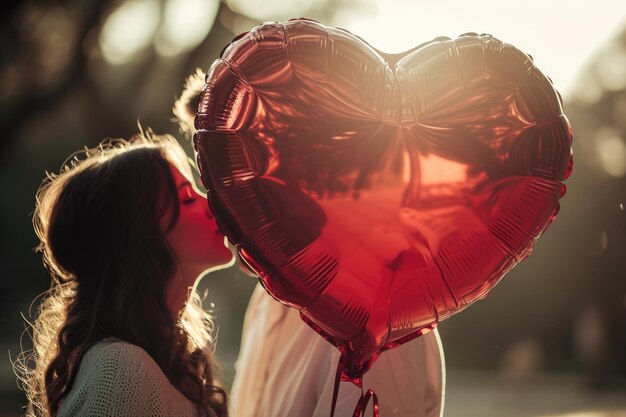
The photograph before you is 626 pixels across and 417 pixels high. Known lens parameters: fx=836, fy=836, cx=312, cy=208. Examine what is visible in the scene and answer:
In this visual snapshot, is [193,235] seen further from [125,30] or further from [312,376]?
[125,30]

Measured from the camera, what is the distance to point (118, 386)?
1.63m

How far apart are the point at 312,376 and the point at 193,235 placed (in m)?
0.46

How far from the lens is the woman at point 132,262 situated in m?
1.81

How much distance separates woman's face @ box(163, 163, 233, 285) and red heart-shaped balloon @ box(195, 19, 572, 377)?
28 centimetres

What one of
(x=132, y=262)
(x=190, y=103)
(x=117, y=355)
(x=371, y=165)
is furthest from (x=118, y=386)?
(x=190, y=103)

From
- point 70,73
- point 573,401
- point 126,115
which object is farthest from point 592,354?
point 70,73

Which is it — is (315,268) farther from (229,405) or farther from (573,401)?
(573,401)

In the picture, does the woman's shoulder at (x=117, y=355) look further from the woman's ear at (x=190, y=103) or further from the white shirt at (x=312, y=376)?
the woman's ear at (x=190, y=103)

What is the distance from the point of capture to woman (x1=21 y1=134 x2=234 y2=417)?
1.81 m

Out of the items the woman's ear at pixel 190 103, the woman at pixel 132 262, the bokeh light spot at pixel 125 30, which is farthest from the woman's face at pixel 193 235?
the bokeh light spot at pixel 125 30

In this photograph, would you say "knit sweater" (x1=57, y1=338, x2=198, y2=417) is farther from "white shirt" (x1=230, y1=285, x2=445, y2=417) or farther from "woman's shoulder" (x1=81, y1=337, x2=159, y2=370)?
"white shirt" (x1=230, y1=285, x2=445, y2=417)

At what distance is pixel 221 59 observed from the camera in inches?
64.9

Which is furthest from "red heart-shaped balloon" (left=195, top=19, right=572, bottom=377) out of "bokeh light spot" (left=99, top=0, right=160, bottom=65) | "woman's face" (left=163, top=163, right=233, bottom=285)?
"bokeh light spot" (left=99, top=0, right=160, bottom=65)

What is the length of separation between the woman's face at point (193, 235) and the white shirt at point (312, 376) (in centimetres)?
35
